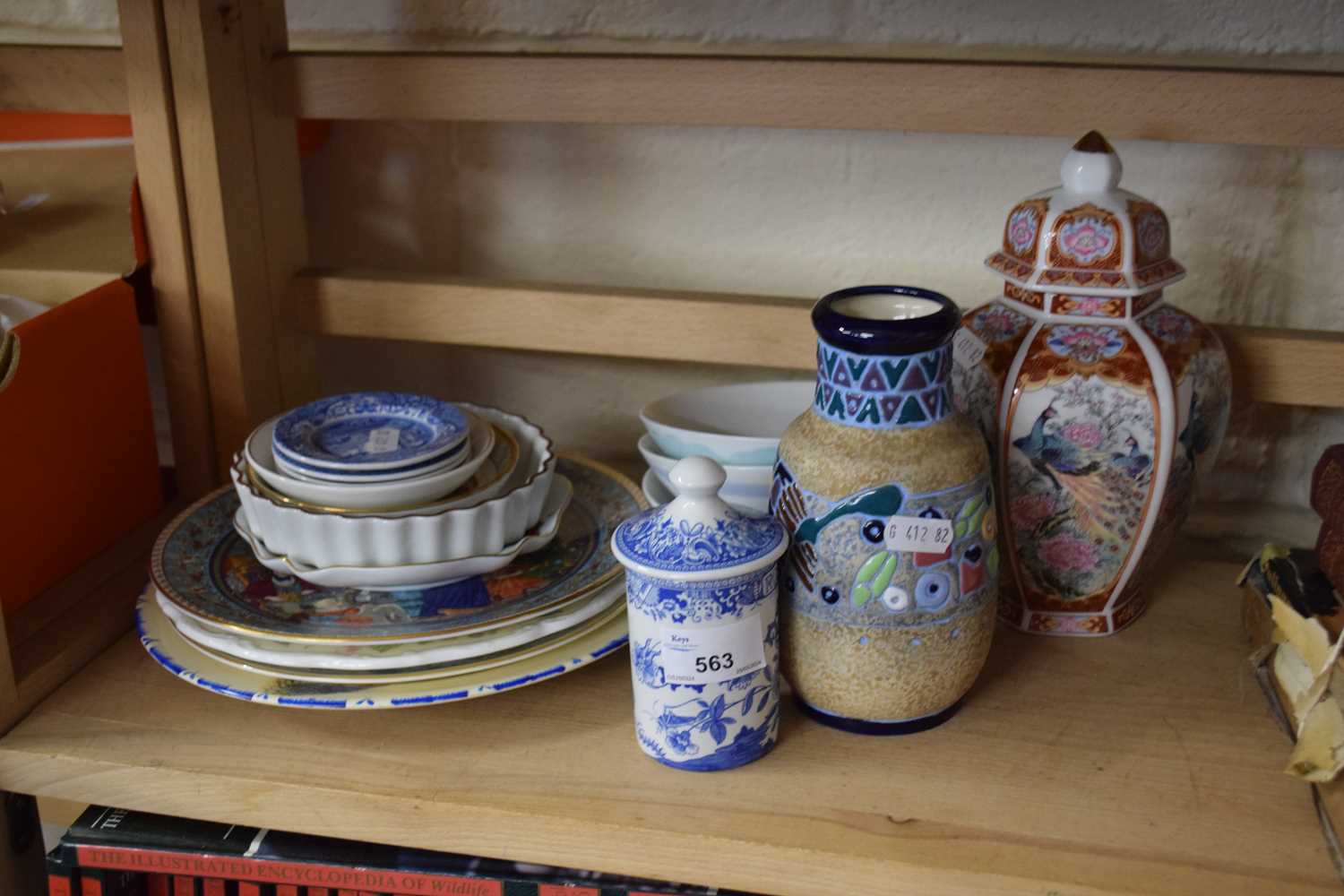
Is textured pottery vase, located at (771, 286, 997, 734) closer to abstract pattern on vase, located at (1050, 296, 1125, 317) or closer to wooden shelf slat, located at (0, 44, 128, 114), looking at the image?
abstract pattern on vase, located at (1050, 296, 1125, 317)

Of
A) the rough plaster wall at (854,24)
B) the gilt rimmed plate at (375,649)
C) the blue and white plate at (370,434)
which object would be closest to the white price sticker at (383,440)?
the blue and white plate at (370,434)

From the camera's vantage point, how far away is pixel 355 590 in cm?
83

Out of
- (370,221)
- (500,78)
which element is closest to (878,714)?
(500,78)

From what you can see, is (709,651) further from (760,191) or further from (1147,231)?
(760,191)

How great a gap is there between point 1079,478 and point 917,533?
0.14 m

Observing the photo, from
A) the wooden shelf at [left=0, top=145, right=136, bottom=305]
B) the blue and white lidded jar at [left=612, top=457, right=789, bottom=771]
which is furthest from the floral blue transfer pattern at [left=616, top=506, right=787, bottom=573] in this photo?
the wooden shelf at [left=0, top=145, right=136, bottom=305]

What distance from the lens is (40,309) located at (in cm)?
92

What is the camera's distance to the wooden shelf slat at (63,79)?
0.95 meters

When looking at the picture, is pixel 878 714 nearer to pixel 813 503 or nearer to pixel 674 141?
pixel 813 503

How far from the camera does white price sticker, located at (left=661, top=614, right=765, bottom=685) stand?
69 centimetres

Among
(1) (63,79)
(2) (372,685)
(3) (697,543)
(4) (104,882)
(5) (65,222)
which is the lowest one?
(4) (104,882)

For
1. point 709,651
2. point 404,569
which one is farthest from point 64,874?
point 709,651

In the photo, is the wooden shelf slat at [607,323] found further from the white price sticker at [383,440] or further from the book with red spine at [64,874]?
the book with red spine at [64,874]

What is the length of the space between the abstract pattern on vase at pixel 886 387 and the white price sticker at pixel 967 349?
0.09m
